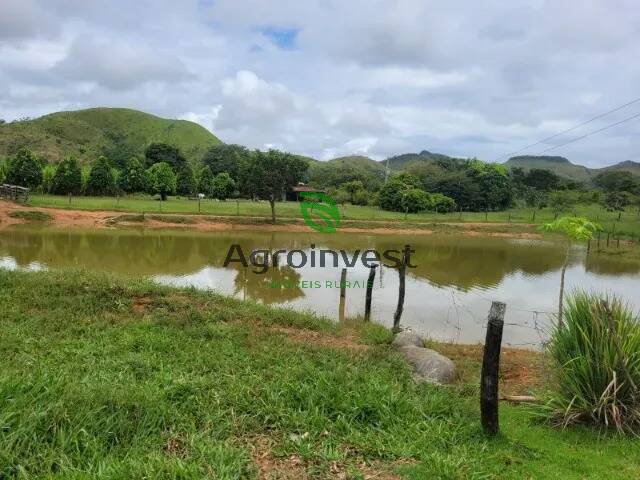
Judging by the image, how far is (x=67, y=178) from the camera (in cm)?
3697

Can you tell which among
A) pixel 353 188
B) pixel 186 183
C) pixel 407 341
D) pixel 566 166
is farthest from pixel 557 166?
pixel 407 341

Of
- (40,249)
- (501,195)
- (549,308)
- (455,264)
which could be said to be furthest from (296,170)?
(501,195)

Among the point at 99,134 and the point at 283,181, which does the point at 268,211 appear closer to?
the point at 283,181

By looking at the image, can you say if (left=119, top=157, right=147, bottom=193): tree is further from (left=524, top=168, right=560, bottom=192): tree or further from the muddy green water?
(left=524, top=168, right=560, bottom=192): tree

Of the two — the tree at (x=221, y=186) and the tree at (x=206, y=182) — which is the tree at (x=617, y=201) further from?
the tree at (x=206, y=182)

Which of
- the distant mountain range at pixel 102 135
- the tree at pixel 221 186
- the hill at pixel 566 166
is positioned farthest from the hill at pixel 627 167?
Result: the tree at pixel 221 186

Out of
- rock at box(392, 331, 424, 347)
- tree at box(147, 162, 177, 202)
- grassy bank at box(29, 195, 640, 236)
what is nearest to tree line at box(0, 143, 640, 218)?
tree at box(147, 162, 177, 202)

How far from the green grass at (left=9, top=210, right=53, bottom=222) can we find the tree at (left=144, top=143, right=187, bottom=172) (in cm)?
2063

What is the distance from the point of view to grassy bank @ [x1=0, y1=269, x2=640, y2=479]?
3.83 metres

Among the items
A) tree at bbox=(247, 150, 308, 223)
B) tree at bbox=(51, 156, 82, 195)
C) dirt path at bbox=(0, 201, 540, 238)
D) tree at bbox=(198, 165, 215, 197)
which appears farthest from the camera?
tree at bbox=(198, 165, 215, 197)

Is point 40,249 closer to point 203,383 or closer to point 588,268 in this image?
point 203,383

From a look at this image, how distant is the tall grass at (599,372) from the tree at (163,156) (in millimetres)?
47778

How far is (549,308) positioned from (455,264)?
8.24 m

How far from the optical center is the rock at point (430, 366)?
686 centimetres
